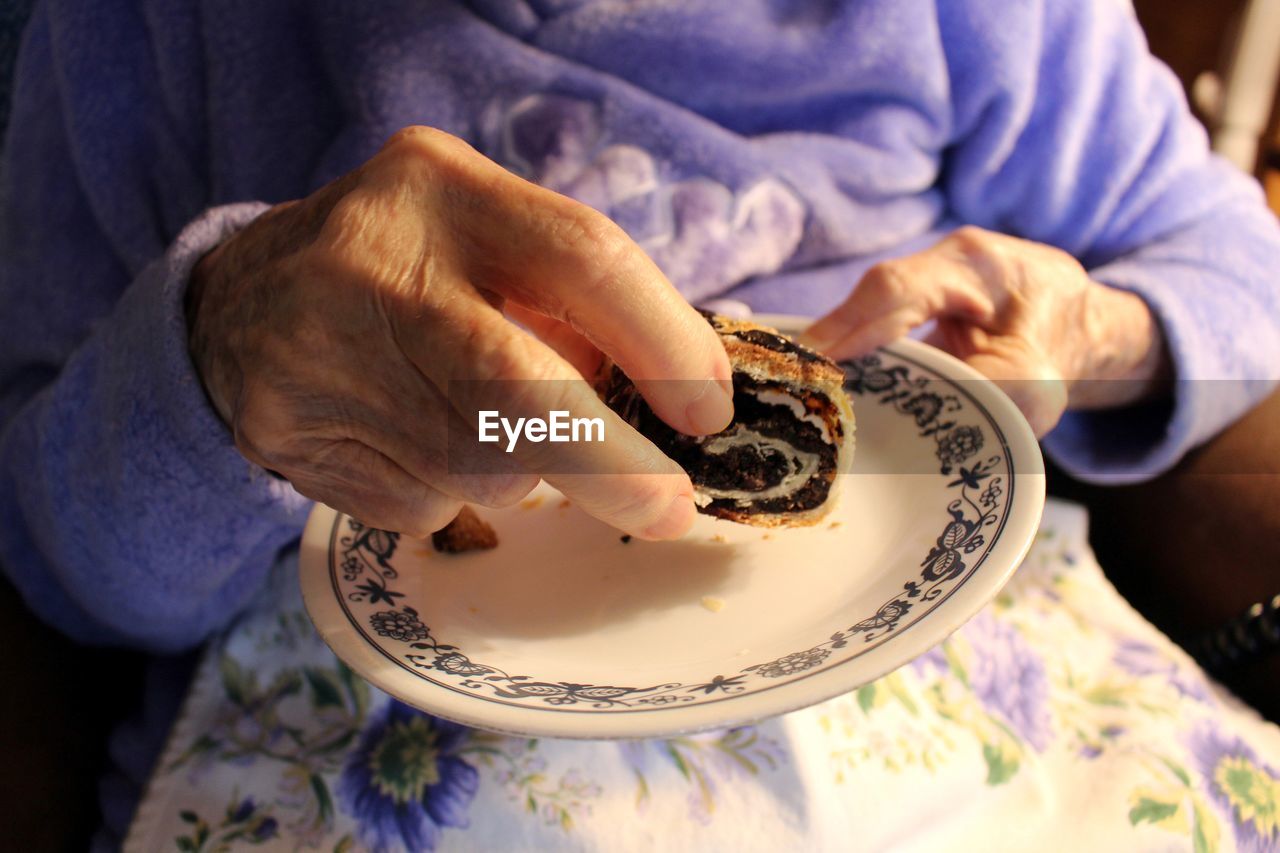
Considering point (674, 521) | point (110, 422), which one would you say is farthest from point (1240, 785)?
point (110, 422)

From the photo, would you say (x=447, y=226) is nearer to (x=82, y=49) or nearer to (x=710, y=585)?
(x=710, y=585)

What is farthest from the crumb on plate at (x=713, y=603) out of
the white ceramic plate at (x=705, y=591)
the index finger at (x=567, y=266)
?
the index finger at (x=567, y=266)

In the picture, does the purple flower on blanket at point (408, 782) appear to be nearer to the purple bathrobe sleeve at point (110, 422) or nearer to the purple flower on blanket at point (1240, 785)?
the purple bathrobe sleeve at point (110, 422)

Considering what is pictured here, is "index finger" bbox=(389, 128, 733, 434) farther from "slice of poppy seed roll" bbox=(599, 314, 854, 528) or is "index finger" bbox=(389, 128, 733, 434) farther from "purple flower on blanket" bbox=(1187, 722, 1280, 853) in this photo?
"purple flower on blanket" bbox=(1187, 722, 1280, 853)

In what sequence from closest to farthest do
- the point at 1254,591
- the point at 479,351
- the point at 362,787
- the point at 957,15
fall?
the point at 479,351 < the point at 362,787 < the point at 1254,591 < the point at 957,15

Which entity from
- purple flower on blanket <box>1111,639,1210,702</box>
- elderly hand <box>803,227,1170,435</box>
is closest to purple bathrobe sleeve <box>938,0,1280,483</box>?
elderly hand <box>803,227,1170,435</box>

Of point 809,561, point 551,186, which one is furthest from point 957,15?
point 809,561
